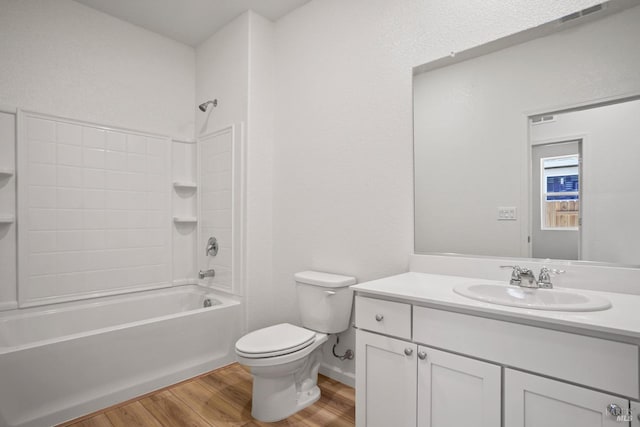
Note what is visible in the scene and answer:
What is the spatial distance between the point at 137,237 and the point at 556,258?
9.66 feet

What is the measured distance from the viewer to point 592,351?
970 millimetres

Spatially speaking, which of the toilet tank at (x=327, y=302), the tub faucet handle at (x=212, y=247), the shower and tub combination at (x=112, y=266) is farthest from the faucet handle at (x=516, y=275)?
the tub faucet handle at (x=212, y=247)

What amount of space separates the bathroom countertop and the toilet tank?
0.53 metres

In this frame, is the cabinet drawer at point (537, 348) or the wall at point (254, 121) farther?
the wall at point (254, 121)

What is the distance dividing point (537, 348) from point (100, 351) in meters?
2.24

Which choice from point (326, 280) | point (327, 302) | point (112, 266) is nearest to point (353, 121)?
point (326, 280)

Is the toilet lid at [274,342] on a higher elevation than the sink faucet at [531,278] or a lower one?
lower

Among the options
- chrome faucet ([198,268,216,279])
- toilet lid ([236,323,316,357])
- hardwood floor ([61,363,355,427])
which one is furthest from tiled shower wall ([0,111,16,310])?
toilet lid ([236,323,316,357])

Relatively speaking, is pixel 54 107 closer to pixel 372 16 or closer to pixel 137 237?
pixel 137 237

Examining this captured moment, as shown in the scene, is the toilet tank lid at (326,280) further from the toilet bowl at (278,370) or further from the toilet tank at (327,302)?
the toilet bowl at (278,370)

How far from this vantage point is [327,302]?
2.10m

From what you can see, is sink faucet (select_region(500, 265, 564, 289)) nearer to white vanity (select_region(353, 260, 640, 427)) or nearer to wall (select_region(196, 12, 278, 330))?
white vanity (select_region(353, 260, 640, 427))

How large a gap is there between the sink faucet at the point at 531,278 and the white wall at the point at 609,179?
0.17 metres

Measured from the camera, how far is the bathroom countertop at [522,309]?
0.95m
